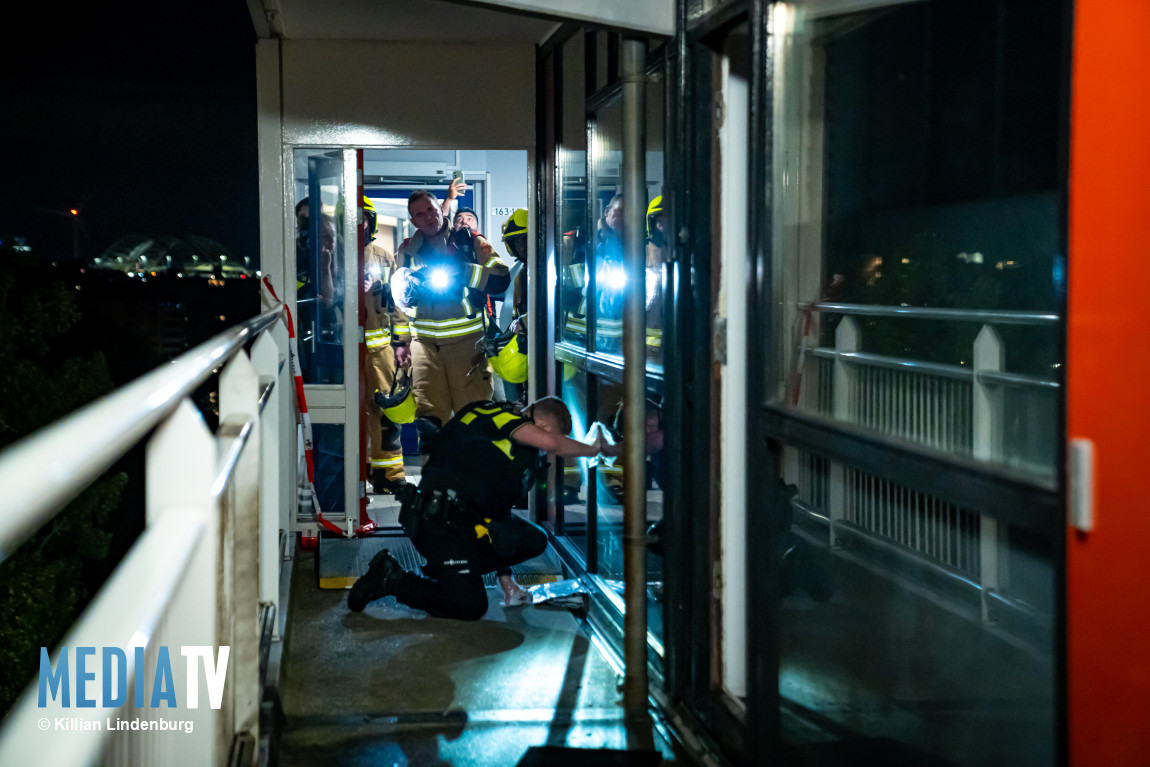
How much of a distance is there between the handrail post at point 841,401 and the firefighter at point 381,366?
4.75 m

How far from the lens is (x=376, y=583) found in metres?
4.57

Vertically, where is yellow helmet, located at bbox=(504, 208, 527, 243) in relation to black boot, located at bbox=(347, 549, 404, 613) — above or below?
above

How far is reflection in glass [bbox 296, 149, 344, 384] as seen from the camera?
5918 millimetres

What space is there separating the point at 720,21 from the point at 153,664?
7.44 feet

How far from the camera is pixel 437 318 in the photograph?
272 inches

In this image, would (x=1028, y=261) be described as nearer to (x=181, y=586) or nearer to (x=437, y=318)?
(x=181, y=586)

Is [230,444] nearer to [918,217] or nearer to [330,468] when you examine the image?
[918,217]

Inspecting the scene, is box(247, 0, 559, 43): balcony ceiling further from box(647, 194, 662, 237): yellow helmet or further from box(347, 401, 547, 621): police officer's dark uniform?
box(347, 401, 547, 621): police officer's dark uniform

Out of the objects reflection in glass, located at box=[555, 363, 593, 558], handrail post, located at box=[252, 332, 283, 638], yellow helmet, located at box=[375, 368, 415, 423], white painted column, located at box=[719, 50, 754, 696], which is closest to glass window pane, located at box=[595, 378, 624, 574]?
reflection in glass, located at box=[555, 363, 593, 558]

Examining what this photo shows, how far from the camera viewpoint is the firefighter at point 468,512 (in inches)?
180

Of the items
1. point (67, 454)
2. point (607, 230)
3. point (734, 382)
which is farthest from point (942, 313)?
point (607, 230)

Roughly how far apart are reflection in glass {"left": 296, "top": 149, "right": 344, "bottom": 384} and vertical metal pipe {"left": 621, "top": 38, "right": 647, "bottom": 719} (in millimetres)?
2927

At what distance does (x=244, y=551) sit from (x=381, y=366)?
18.2 feet

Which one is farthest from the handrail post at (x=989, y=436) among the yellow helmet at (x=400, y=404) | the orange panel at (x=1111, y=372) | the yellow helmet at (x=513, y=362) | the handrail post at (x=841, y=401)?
the yellow helmet at (x=400, y=404)
